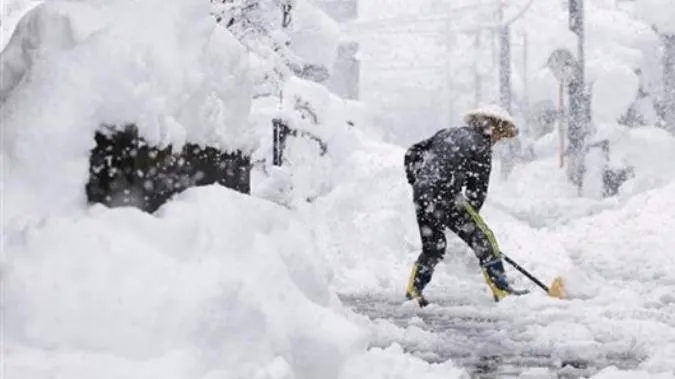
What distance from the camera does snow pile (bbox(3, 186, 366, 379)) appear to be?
9.75ft

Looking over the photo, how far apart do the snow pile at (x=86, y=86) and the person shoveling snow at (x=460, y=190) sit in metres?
3.44

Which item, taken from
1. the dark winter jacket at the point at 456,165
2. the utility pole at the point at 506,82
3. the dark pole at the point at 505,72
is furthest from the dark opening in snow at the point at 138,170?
the dark pole at the point at 505,72

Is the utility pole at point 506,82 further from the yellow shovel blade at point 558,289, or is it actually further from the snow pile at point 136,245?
the snow pile at point 136,245

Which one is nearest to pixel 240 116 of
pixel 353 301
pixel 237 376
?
pixel 237 376

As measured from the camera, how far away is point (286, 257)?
417 cm

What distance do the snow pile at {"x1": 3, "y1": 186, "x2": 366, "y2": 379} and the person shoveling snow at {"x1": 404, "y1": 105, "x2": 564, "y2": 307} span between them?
369 cm

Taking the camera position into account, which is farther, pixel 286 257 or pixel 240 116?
pixel 240 116

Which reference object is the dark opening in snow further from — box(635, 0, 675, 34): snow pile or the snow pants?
box(635, 0, 675, 34): snow pile

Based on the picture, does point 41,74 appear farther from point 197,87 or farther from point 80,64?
point 197,87

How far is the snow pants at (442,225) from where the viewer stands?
7629mm

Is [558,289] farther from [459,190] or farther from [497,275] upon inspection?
[459,190]

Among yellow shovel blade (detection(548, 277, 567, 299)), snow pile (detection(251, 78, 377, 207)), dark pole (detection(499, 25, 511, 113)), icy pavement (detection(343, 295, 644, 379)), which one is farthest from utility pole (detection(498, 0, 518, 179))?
icy pavement (detection(343, 295, 644, 379))

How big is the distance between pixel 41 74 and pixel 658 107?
36.1 m

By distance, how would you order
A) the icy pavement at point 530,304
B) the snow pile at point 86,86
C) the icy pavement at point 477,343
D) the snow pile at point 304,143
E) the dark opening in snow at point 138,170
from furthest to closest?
1. the snow pile at point 304,143
2. the icy pavement at point 530,304
3. the icy pavement at point 477,343
4. the dark opening in snow at point 138,170
5. the snow pile at point 86,86
